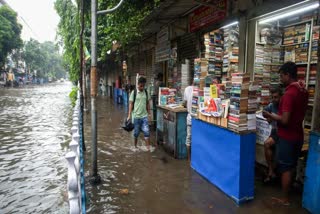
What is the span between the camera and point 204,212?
3.31 metres

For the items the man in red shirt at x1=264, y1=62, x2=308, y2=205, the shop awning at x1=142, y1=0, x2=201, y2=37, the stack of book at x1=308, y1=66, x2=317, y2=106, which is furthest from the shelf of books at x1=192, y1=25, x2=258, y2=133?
the stack of book at x1=308, y1=66, x2=317, y2=106

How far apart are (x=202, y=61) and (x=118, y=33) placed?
15.8 feet

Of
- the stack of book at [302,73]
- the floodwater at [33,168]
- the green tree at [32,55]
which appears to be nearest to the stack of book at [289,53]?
the stack of book at [302,73]

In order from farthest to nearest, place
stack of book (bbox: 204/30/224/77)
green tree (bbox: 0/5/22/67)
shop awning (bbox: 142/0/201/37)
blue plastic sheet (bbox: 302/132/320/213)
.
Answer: green tree (bbox: 0/5/22/67) → shop awning (bbox: 142/0/201/37) → stack of book (bbox: 204/30/224/77) → blue plastic sheet (bbox: 302/132/320/213)

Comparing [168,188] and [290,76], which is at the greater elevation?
[290,76]

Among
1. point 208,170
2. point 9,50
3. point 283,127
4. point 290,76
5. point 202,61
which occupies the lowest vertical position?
point 208,170

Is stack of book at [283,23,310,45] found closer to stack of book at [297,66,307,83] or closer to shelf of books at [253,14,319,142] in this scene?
shelf of books at [253,14,319,142]

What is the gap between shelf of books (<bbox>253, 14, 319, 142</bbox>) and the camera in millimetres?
4297

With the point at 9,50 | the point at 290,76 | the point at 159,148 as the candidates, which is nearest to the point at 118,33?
the point at 159,148

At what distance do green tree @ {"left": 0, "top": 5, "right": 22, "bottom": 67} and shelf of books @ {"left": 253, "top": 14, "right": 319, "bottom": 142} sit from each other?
115 ft

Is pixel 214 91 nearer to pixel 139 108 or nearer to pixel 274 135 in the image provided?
pixel 274 135

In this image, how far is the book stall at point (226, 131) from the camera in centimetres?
339

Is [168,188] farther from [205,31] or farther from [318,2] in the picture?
[205,31]

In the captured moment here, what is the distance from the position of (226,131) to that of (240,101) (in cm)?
52
